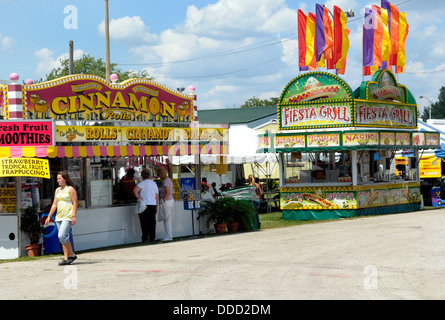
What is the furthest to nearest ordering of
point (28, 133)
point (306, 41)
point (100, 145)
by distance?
point (306, 41), point (100, 145), point (28, 133)

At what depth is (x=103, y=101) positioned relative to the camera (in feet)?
54.3

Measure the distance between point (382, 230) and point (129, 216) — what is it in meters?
6.47

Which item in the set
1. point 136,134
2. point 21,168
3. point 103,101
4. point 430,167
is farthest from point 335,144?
point 21,168

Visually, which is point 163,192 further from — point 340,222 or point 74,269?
point 340,222

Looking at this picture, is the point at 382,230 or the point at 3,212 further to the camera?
the point at 382,230

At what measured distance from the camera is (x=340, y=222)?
71.2 ft

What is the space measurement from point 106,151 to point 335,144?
10.0 metres

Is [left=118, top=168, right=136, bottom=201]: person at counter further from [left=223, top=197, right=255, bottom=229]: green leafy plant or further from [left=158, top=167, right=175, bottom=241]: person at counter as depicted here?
[left=223, top=197, right=255, bottom=229]: green leafy plant

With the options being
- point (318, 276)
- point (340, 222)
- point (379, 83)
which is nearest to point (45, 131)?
point (318, 276)

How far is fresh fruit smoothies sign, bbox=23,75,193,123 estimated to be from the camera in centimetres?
1526

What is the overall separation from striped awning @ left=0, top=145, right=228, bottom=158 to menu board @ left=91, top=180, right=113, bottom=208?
1032mm
